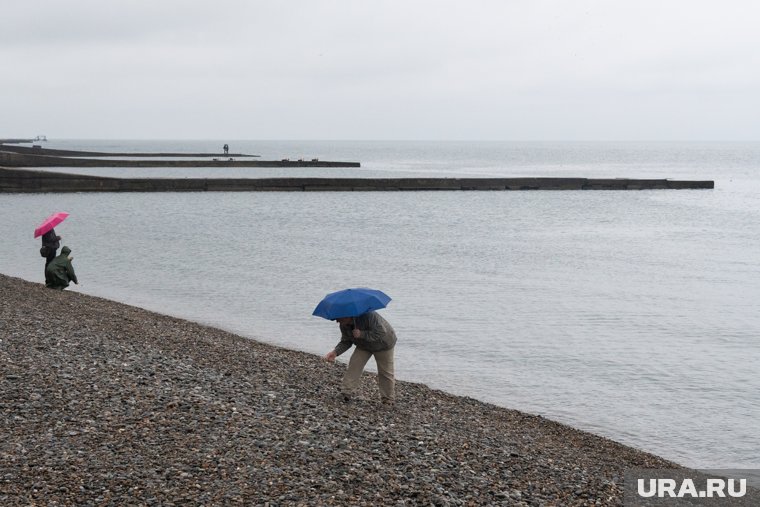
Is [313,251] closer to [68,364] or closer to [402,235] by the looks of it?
[402,235]

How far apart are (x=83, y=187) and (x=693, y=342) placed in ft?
175

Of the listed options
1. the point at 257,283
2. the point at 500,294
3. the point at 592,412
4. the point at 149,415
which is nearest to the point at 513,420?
the point at 592,412

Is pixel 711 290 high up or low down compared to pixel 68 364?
down

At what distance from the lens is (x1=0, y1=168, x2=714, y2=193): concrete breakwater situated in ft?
208

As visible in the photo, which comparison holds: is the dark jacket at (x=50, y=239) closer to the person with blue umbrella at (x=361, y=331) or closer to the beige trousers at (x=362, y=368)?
the person with blue umbrella at (x=361, y=331)

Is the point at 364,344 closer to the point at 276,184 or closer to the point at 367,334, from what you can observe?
the point at 367,334

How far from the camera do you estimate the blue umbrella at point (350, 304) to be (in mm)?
9469

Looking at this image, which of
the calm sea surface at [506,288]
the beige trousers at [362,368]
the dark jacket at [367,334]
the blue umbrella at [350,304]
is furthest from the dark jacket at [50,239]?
the blue umbrella at [350,304]

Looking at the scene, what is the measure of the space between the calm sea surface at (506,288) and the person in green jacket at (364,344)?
3720 millimetres

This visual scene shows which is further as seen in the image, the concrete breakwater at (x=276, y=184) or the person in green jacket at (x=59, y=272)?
the concrete breakwater at (x=276, y=184)

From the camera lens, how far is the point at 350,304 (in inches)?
373

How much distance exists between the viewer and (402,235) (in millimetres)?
44812

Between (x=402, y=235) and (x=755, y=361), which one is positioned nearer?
(x=755, y=361)

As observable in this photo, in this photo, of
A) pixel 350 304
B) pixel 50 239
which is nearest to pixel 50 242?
pixel 50 239
